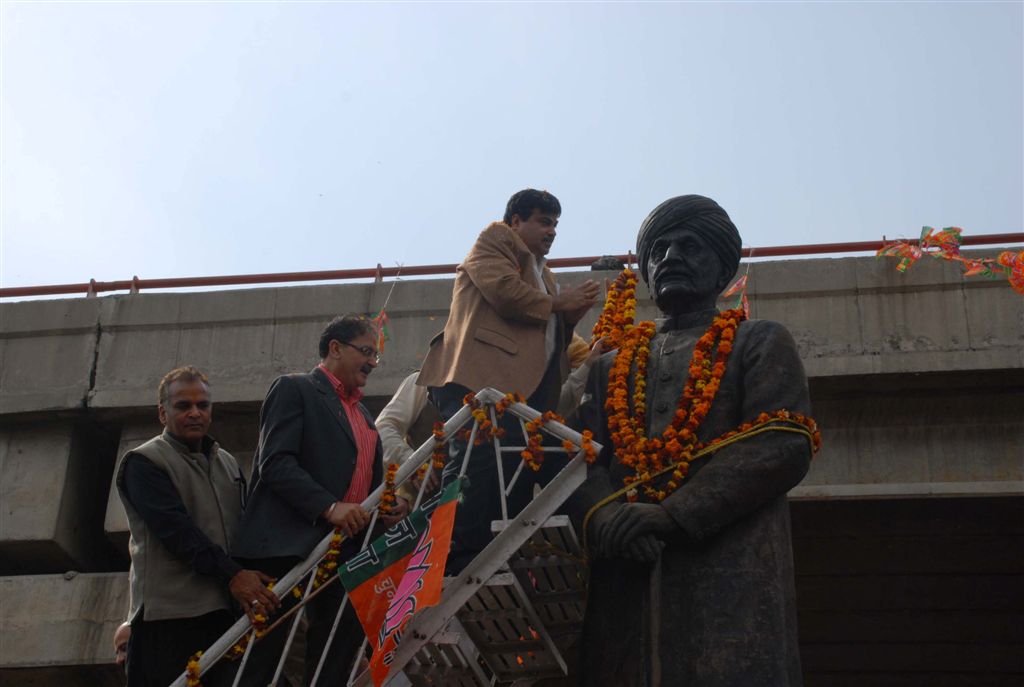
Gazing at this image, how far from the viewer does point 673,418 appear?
17.4 feet

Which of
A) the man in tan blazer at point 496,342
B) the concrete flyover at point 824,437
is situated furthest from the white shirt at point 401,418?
the concrete flyover at point 824,437

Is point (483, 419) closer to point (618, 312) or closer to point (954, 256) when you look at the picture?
point (618, 312)

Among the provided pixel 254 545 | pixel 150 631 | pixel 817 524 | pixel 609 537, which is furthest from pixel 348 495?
pixel 817 524

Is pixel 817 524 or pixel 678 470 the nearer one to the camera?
pixel 678 470

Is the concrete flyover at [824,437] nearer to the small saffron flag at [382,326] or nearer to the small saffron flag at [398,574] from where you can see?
the small saffron flag at [382,326]

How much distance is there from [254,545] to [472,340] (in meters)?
1.25

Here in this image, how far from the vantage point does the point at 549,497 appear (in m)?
A: 5.33

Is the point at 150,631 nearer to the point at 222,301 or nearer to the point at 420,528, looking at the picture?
the point at 420,528

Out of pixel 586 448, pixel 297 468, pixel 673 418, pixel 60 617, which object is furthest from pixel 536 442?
pixel 60 617

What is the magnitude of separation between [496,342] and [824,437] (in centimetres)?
432

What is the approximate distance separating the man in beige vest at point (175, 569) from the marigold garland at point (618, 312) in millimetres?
1650

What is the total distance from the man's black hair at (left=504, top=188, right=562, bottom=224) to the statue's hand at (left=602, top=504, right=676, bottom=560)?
207cm

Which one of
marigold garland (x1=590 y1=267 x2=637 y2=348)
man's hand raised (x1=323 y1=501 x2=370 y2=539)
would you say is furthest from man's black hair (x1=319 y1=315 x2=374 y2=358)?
marigold garland (x1=590 y1=267 x2=637 y2=348)

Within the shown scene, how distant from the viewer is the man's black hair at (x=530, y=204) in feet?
22.0
